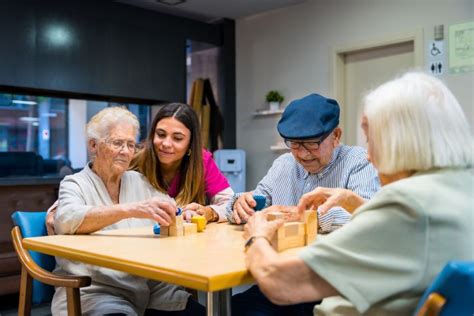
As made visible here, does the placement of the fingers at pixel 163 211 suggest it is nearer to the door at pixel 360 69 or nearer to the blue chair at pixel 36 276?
the blue chair at pixel 36 276

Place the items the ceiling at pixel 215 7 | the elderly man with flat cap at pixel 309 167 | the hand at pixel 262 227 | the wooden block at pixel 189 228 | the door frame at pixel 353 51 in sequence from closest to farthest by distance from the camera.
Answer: the hand at pixel 262 227, the wooden block at pixel 189 228, the elderly man with flat cap at pixel 309 167, the door frame at pixel 353 51, the ceiling at pixel 215 7

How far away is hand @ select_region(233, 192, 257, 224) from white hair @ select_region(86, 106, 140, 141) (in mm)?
516

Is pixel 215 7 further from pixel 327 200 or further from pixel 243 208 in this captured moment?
pixel 327 200

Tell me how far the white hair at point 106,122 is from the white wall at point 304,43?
299 centimetres

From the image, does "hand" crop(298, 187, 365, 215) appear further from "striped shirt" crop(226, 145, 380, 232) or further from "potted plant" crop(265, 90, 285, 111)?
"potted plant" crop(265, 90, 285, 111)

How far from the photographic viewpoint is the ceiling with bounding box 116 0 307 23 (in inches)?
202

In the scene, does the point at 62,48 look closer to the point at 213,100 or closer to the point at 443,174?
the point at 213,100

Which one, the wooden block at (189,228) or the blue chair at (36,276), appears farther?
the wooden block at (189,228)

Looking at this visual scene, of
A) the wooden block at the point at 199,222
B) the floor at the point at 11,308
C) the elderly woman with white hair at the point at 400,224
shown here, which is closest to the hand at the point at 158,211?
the wooden block at the point at 199,222

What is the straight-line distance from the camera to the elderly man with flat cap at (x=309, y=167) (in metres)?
1.89

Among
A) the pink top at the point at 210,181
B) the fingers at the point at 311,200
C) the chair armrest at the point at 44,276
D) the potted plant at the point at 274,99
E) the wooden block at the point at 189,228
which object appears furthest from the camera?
the potted plant at the point at 274,99

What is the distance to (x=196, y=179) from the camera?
2.35m

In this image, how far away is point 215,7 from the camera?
531 cm

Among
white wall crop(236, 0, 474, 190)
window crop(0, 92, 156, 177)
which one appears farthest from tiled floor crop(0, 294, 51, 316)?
white wall crop(236, 0, 474, 190)
